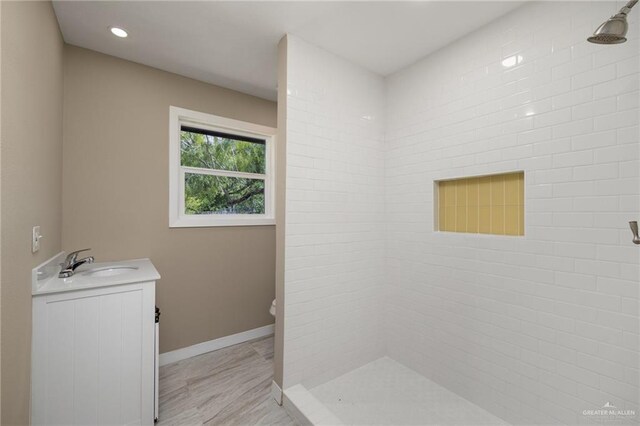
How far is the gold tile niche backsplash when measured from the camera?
179 cm

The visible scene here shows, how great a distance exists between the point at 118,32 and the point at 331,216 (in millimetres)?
2033

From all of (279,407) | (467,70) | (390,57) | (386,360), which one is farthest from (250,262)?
(467,70)

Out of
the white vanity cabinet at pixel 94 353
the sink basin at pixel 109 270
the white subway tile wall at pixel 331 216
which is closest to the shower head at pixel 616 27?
the white subway tile wall at pixel 331 216

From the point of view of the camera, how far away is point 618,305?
1.37 metres

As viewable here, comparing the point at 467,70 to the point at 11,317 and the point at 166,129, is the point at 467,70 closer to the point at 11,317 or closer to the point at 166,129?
the point at 166,129

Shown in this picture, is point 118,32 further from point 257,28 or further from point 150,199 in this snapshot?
point 150,199

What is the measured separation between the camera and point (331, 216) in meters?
2.22

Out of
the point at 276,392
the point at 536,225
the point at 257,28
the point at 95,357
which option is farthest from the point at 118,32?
the point at 536,225

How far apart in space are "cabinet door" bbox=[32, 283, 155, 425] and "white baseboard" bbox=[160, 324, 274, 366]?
864mm

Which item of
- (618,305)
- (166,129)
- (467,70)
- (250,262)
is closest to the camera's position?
(618,305)

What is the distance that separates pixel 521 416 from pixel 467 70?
7.51ft

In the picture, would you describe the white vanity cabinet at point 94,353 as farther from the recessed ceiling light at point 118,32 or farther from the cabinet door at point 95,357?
the recessed ceiling light at point 118,32

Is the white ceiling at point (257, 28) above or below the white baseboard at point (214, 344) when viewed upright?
above

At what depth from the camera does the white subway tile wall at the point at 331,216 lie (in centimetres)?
204
